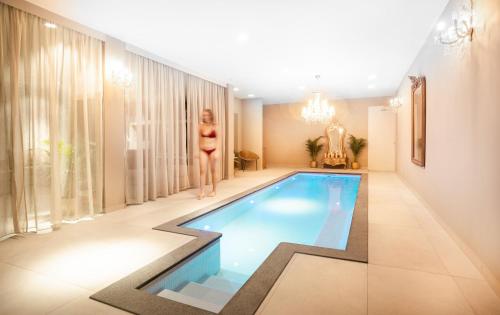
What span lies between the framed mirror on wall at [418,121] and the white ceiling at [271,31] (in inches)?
27.4

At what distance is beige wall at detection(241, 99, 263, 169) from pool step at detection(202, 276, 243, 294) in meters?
7.50

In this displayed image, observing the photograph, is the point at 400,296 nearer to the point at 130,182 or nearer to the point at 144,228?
the point at 144,228

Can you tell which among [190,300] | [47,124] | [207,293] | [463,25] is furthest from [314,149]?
[190,300]

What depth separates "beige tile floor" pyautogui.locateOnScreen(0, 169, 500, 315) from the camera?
160cm

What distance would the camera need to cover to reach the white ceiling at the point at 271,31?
309 centimetres

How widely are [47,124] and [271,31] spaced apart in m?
3.19

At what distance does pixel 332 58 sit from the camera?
4.96 meters

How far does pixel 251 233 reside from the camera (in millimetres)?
3305

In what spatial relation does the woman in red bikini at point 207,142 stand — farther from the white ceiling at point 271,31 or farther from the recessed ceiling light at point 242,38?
the recessed ceiling light at point 242,38

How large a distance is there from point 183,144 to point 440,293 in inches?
190

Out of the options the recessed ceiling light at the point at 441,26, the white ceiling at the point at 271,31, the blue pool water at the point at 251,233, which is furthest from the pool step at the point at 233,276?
the recessed ceiling light at the point at 441,26

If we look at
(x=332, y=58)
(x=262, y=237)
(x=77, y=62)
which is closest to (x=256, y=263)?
(x=262, y=237)

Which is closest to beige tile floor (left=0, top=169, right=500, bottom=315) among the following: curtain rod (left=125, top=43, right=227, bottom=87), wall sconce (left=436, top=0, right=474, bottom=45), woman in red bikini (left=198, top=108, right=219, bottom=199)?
woman in red bikini (left=198, top=108, right=219, bottom=199)

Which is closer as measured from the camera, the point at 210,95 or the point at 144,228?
the point at 144,228
